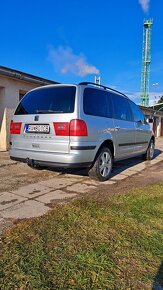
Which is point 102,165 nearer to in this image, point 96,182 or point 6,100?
point 96,182

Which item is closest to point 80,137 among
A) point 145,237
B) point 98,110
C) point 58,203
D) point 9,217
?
point 98,110

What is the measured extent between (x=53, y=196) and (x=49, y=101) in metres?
1.67

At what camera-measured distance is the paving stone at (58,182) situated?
4.21 metres

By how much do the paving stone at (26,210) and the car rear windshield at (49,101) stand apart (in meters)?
1.57

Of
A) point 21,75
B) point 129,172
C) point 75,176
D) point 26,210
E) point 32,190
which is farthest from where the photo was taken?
point 21,75

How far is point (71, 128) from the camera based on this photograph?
11.9 ft

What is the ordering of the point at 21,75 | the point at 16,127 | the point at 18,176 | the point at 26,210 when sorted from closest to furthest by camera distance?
the point at 26,210 < the point at 16,127 < the point at 18,176 < the point at 21,75

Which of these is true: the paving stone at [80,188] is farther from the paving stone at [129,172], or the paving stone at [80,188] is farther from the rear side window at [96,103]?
the paving stone at [129,172]

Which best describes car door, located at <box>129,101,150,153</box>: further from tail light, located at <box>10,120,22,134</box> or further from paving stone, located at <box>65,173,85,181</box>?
tail light, located at <box>10,120,22,134</box>

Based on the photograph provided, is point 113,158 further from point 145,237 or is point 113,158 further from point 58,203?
point 145,237

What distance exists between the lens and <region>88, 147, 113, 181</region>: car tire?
14.2ft

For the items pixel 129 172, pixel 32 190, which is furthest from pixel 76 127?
pixel 129 172

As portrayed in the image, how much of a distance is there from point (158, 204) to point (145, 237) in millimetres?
1070

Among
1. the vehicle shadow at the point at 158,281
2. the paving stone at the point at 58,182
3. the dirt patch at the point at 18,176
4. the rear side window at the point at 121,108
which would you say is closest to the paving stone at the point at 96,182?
the paving stone at the point at 58,182
